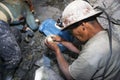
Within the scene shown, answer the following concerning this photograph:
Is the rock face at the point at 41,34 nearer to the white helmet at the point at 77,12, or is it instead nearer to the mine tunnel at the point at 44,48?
the mine tunnel at the point at 44,48

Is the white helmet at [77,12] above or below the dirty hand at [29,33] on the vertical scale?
above

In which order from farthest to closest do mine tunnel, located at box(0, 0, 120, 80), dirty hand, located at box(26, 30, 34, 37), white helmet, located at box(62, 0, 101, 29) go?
dirty hand, located at box(26, 30, 34, 37)
mine tunnel, located at box(0, 0, 120, 80)
white helmet, located at box(62, 0, 101, 29)

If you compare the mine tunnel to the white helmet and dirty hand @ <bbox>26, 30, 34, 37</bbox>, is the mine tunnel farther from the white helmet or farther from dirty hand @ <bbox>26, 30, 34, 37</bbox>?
the white helmet

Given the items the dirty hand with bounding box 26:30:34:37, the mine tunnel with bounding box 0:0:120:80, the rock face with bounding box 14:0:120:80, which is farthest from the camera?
the dirty hand with bounding box 26:30:34:37

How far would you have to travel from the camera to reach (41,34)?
14.2 ft

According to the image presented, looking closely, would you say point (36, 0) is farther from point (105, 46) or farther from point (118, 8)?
point (105, 46)

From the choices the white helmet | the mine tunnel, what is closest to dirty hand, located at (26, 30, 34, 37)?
the mine tunnel

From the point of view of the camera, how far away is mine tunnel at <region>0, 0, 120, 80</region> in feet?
11.9

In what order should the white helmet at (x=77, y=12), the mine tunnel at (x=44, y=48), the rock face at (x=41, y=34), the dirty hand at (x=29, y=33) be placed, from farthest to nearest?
the dirty hand at (x=29, y=33), the rock face at (x=41, y=34), the mine tunnel at (x=44, y=48), the white helmet at (x=77, y=12)

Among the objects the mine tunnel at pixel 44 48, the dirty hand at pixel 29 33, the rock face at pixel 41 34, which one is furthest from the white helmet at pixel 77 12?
the dirty hand at pixel 29 33

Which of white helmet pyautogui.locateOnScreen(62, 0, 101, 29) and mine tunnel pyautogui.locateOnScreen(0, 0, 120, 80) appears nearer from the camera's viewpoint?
white helmet pyautogui.locateOnScreen(62, 0, 101, 29)

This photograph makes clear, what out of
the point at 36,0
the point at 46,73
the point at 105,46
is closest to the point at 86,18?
the point at 105,46

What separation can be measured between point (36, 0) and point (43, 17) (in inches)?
21.8

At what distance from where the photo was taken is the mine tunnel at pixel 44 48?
361 centimetres
